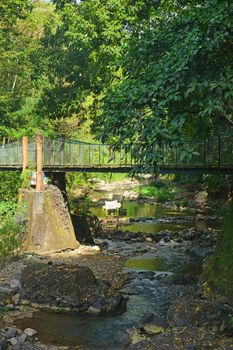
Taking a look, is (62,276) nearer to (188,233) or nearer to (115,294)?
(115,294)

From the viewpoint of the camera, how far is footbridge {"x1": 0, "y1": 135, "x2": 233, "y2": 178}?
17.1 m

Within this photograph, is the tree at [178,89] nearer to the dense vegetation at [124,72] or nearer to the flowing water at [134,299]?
the dense vegetation at [124,72]

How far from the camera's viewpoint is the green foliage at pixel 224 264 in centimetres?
1092

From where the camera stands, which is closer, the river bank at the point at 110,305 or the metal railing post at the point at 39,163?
the river bank at the point at 110,305

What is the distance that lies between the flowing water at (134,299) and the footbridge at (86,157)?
3.55m

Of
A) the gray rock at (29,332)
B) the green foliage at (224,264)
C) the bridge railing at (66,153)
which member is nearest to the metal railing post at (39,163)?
the bridge railing at (66,153)

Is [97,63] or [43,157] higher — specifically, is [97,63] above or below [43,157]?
above

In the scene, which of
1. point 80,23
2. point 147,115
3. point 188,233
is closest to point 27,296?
point 147,115

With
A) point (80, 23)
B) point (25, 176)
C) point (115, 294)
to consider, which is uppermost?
point (80, 23)

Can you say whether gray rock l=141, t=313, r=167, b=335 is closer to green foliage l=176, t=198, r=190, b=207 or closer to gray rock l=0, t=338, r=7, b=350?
gray rock l=0, t=338, r=7, b=350

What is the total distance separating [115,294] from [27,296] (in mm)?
2368

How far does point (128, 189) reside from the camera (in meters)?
47.2

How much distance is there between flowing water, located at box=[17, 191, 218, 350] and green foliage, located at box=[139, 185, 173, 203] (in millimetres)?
16511

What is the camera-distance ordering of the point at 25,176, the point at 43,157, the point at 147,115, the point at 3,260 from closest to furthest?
the point at 147,115 < the point at 3,260 < the point at 25,176 < the point at 43,157
